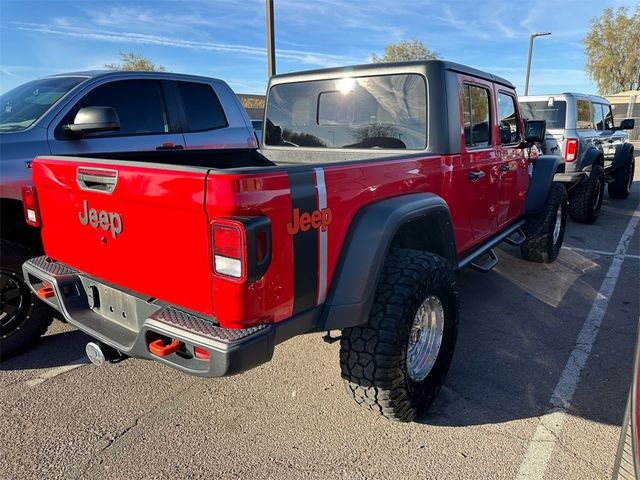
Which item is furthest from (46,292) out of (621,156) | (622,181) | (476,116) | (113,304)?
(622,181)

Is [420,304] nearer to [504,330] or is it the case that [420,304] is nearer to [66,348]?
[504,330]

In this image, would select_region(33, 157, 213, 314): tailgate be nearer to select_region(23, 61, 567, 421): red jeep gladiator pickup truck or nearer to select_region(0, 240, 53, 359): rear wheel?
select_region(23, 61, 567, 421): red jeep gladiator pickup truck

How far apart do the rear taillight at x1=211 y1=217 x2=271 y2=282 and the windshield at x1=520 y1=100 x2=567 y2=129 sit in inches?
266

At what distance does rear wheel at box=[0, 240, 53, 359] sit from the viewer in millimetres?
3115

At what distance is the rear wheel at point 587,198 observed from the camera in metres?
7.24

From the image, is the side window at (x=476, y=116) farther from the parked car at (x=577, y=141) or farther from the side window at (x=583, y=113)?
the side window at (x=583, y=113)

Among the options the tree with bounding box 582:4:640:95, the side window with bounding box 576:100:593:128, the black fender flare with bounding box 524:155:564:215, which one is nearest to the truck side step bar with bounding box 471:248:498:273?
the black fender flare with bounding box 524:155:564:215

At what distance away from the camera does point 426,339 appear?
9.23ft

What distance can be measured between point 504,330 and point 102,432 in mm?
2942

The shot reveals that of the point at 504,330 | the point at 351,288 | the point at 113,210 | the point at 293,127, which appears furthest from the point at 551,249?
the point at 113,210

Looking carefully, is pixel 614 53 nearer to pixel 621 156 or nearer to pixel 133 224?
pixel 621 156

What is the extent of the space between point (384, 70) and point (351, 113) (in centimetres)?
40

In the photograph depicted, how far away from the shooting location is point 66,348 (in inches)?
134

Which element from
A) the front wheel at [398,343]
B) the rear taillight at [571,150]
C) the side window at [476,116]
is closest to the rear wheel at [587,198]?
the rear taillight at [571,150]
